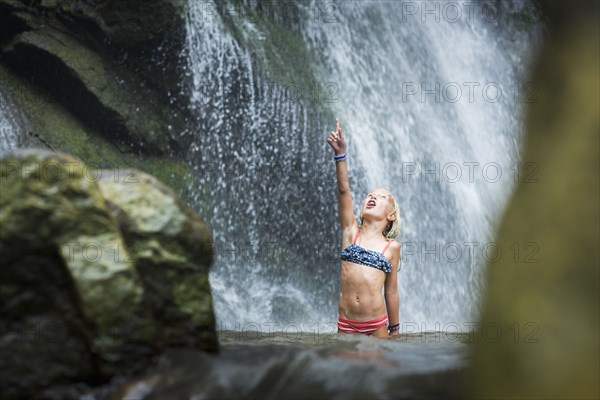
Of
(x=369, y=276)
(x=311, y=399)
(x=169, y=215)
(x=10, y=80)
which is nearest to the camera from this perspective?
(x=311, y=399)

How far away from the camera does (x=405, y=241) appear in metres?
10.9

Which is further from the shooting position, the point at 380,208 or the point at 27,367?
the point at 380,208

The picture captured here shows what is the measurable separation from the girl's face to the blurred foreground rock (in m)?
3.37

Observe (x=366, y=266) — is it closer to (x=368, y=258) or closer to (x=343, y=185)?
(x=368, y=258)

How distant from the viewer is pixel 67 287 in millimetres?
3592

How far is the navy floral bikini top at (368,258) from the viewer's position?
562 centimetres

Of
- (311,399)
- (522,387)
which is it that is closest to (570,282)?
(522,387)

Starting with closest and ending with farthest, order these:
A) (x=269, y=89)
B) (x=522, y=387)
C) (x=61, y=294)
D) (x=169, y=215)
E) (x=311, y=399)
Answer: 1. (x=522, y=387)
2. (x=311, y=399)
3. (x=61, y=294)
4. (x=169, y=215)
5. (x=269, y=89)

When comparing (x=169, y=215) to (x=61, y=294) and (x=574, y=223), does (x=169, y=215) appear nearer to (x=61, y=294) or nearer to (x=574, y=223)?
(x=61, y=294)

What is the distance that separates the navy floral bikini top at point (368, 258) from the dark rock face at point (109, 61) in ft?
17.7

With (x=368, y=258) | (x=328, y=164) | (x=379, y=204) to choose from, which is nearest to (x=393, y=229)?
(x=379, y=204)

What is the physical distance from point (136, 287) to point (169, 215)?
0.44 m

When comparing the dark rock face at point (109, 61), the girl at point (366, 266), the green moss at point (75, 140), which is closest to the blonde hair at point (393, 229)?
the girl at point (366, 266)

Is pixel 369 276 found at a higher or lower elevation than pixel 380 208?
lower
